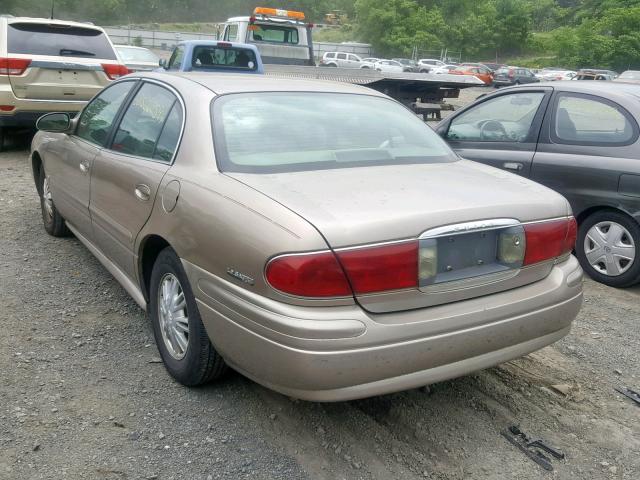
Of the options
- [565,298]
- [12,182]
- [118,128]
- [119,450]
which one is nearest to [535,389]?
[565,298]

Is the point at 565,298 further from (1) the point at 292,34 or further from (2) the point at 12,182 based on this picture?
(1) the point at 292,34

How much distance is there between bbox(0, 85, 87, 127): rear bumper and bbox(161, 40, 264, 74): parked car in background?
3.32m

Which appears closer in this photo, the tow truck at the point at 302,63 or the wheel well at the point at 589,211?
the wheel well at the point at 589,211

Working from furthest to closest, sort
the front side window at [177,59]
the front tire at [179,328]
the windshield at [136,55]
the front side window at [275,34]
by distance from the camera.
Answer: the front side window at [275,34] → the windshield at [136,55] → the front side window at [177,59] → the front tire at [179,328]

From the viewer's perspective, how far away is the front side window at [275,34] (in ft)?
51.3

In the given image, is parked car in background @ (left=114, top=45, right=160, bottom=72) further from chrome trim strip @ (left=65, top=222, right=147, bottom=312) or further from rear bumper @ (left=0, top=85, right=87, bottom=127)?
chrome trim strip @ (left=65, top=222, right=147, bottom=312)

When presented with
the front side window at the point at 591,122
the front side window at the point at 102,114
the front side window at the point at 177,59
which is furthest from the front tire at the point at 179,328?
→ the front side window at the point at 177,59

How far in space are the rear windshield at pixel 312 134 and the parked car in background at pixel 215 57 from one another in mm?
8002

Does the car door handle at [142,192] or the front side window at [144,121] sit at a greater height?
the front side window at [144,121]

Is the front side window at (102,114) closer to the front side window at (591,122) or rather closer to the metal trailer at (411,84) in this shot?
the front side window at (591,122)

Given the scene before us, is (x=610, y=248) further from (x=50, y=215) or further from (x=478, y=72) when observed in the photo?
(x=478, y=72)

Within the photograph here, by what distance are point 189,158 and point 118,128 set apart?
1.11 m

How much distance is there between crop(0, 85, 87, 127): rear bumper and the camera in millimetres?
8211

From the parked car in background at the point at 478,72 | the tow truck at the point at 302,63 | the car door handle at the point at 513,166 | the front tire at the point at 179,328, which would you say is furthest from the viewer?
the parked car in background at the point at 478,72
